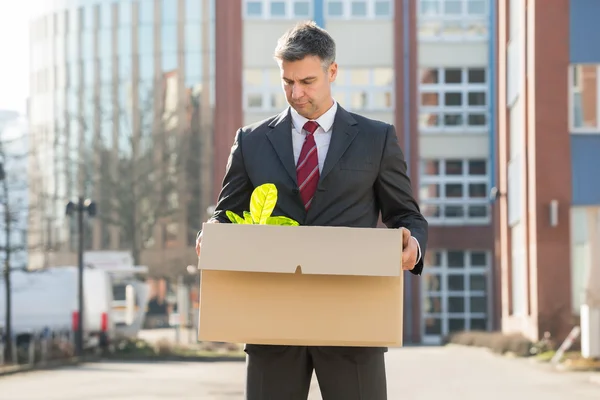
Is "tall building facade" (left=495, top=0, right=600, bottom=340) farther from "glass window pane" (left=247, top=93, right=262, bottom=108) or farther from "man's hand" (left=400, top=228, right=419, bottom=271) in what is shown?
"man's hand" (left=400, top=228, right=419, bottom=271)

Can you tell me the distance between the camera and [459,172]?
59906 millimetres

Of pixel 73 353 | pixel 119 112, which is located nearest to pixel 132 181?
pixel 119 112

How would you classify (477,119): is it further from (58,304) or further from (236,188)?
(236,188)

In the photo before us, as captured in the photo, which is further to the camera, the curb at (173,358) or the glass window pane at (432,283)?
the glass window pane at (432,283)

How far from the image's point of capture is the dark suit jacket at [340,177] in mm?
4793

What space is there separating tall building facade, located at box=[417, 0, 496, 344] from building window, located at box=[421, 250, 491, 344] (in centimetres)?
4

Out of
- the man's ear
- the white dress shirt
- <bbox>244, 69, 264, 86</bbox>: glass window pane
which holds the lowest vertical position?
the white dress shirt

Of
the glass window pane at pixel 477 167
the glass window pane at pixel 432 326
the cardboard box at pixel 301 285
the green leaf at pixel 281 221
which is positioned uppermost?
the glass window pane at pixel 477 167

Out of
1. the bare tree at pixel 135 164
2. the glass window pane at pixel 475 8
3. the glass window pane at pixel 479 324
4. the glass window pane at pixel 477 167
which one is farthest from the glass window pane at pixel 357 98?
the bare tree at pixel 135 164

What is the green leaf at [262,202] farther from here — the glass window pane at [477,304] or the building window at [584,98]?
the glass window pane at [477,304]

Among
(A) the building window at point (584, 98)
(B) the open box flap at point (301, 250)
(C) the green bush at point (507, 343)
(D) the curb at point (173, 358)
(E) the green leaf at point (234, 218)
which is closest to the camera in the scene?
(B) the open box flap at point (301, 250)

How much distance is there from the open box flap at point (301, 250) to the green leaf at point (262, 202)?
181 millimetres

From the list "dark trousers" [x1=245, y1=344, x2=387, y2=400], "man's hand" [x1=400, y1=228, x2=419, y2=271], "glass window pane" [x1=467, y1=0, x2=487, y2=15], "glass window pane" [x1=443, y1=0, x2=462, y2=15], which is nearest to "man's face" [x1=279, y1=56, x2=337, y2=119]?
"man's hand" [x1=400, y1=228, x2=419, y2=271]

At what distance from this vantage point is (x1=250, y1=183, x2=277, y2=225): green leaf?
15.0ft
